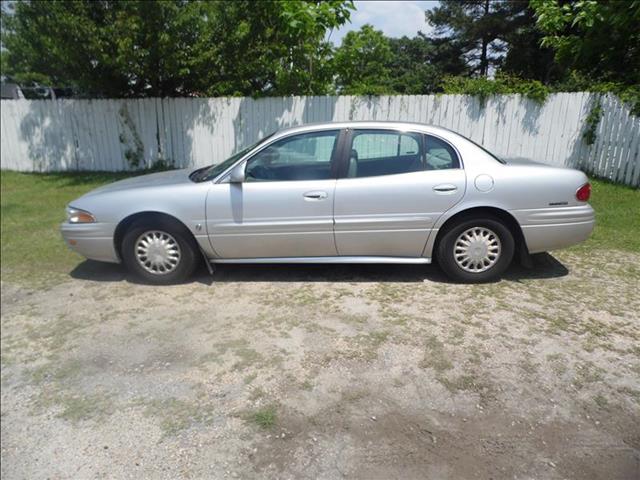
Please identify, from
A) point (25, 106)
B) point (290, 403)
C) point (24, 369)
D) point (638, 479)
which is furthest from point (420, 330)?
point (25, 106)

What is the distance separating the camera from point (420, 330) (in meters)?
3.63

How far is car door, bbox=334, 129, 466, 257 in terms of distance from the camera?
13.9 ft

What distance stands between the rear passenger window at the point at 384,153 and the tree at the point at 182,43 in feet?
19.4

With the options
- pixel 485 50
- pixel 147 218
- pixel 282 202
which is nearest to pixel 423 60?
pixel 485 50

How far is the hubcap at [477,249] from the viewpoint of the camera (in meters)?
4.30

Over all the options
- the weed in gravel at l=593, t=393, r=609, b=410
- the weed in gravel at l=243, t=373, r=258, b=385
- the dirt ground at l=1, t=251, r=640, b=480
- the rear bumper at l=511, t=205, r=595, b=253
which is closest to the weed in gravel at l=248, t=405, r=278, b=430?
the dirt ground at l=1, t=251, r=640, b=480

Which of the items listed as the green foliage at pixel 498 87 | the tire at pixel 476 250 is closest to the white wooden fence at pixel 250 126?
the green foliage at pixel 498 87

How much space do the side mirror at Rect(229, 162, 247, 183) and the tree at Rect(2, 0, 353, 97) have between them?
6.04 metres

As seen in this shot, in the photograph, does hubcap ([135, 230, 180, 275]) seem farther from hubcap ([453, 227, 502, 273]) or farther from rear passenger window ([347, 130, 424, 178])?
hubcap ([453, 227, 502, 273])

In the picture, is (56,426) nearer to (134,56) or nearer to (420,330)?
(420,330)

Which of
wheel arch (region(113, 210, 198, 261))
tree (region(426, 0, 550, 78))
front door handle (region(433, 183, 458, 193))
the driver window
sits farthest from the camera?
tree (region(426, 0, 550, 78))

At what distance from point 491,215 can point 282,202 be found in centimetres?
192

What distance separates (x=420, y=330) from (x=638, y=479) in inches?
64.9

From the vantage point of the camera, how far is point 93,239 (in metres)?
4.66
